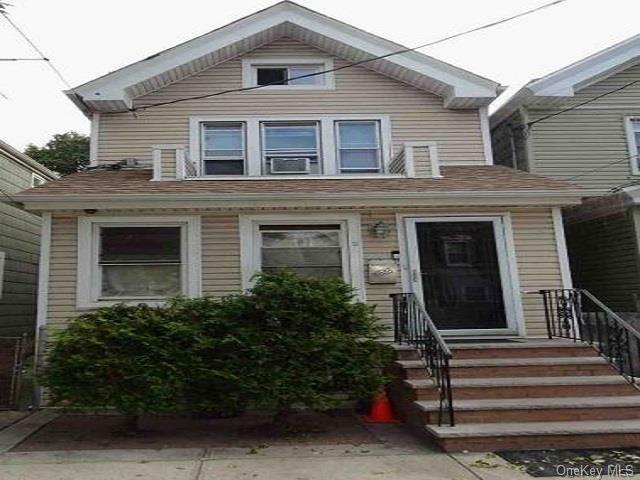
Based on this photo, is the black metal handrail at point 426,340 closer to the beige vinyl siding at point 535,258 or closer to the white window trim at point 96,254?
the beige vinyl siding at point 535,258

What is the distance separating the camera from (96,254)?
712 cm

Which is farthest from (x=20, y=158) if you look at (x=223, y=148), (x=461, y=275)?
(x=461, y=275)

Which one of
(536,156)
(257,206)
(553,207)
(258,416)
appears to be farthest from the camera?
(536,156)

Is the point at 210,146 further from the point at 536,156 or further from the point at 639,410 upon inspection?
the point at 639,410

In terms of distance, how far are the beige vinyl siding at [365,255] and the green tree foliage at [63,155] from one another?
17.6m

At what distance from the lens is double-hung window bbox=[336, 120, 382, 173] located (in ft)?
28.6

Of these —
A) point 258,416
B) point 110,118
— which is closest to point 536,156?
point 258,416

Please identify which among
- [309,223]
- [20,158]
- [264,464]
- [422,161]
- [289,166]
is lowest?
[264,464]

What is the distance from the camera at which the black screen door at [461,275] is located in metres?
7.51

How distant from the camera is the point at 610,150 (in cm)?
991

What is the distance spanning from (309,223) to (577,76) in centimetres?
616

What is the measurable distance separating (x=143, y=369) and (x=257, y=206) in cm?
270

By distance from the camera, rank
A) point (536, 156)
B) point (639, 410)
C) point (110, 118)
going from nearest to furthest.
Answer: point (639, 410) < point (110, 118) < point (536, 156)

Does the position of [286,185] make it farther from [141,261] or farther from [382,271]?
[141,261]
